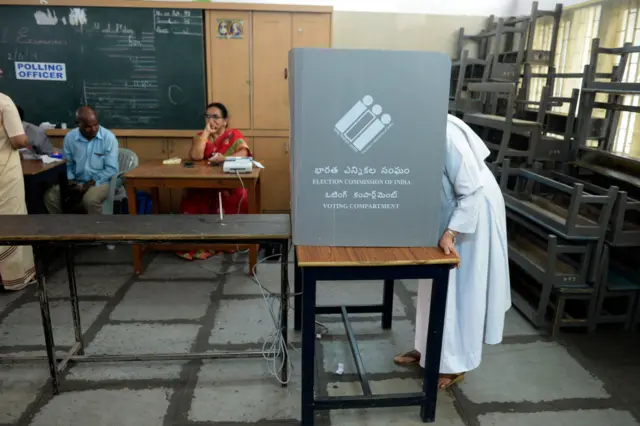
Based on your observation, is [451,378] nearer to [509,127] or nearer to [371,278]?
[371,278]

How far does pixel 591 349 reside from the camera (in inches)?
104

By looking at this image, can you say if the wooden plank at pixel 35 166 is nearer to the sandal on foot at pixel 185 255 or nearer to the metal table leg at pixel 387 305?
the sandal on foot at pixel 185 255

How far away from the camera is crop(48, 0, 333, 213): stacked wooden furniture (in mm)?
4500

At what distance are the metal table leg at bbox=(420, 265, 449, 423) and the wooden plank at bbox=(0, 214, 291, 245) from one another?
0.64 m

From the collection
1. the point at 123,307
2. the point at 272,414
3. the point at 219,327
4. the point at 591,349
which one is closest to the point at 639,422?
the point at 591,349

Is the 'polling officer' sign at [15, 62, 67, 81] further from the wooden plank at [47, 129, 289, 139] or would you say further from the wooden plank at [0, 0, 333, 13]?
the wooden plank at [47, 129, 289, 139]

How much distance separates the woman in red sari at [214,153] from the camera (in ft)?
12.8

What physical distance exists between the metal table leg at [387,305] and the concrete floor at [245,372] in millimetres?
63

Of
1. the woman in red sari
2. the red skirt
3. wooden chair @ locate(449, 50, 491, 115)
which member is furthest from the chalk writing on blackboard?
wooden chair @ locate(449, 50, 491, 115)

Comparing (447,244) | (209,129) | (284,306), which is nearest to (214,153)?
(209,129)

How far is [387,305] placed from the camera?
2.76m

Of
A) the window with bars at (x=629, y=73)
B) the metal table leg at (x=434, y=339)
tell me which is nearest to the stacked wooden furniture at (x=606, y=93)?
the window with bars at (x=629, y=73)

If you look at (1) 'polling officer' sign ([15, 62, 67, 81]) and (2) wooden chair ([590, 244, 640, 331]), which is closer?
(2) wooden chair ([590, 244, 640, 331])

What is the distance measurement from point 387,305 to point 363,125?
1479 mm
